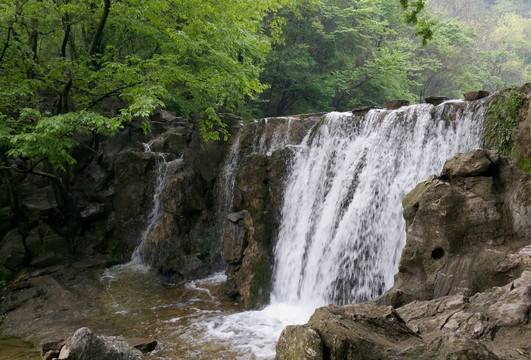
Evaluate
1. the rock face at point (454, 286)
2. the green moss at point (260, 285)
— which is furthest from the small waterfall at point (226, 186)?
the rock face at point (454, 286)

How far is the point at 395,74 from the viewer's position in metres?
18.0

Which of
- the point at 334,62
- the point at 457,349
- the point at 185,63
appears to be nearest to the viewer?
the point at 457,349

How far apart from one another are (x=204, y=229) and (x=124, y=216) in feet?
9.61

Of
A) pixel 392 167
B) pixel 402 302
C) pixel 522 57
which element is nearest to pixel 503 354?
pixel 402 302

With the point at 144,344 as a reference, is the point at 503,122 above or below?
above

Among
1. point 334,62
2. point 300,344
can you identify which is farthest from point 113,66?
point 334,62

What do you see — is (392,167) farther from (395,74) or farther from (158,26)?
(395,74)

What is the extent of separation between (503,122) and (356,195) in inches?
126

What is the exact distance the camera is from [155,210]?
490 inches

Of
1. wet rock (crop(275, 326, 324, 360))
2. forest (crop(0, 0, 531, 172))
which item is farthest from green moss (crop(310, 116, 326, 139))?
wet rock (crop(275, 326, 324, 360))

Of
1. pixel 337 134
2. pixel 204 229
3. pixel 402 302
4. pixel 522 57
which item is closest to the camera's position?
pixel 402 302

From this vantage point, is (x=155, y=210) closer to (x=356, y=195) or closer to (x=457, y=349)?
(x=356, y=195)

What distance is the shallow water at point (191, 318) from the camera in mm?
6578

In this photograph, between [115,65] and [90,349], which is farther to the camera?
[115,65]
